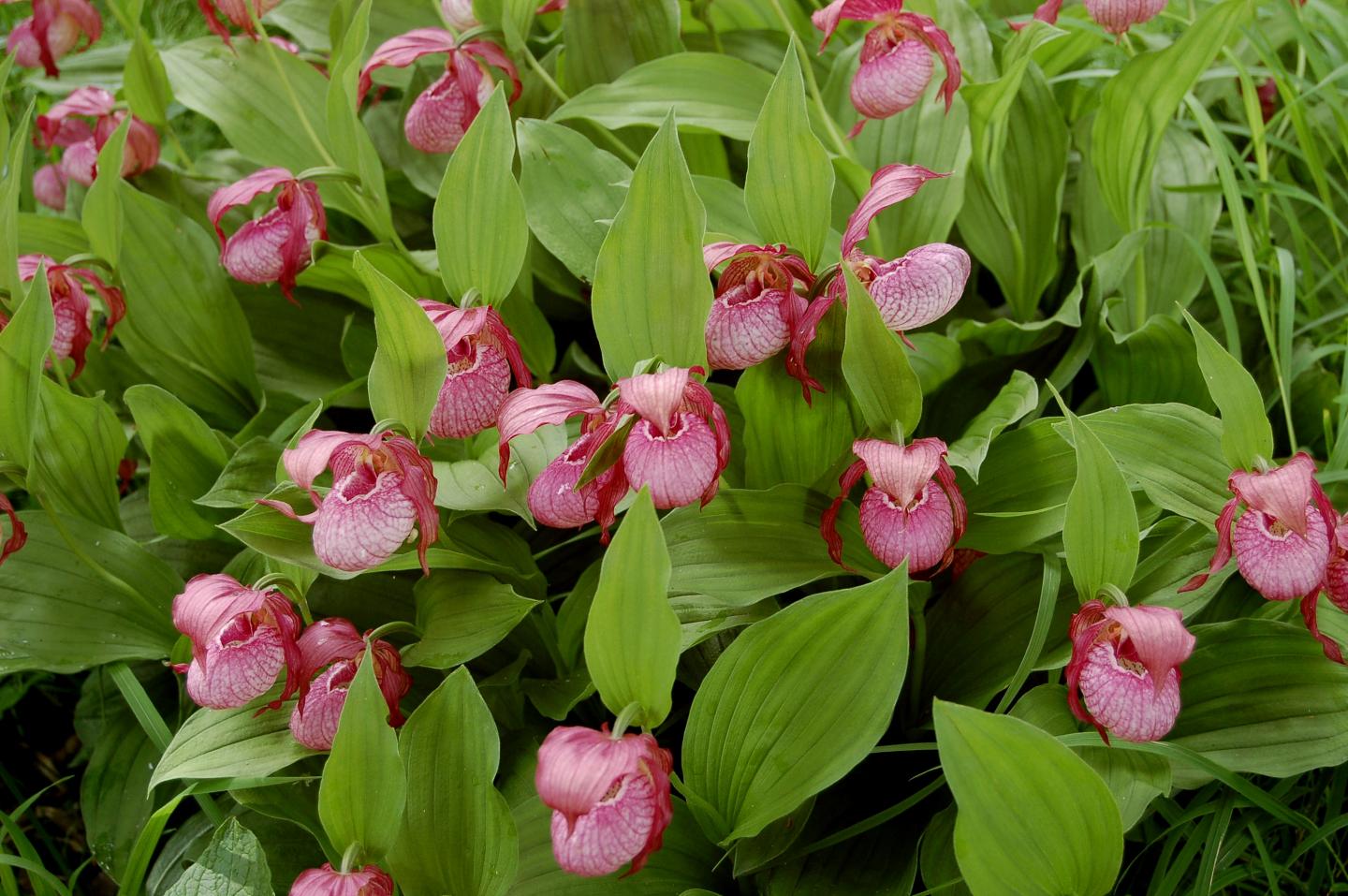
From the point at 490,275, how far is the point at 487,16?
48cm

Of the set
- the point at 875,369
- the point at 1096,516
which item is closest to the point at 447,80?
the point at 875,369

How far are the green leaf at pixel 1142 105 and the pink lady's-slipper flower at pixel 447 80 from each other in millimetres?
736

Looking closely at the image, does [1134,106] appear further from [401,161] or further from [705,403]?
[401,161]

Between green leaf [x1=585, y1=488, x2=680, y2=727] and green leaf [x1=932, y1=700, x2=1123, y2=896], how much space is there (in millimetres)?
206

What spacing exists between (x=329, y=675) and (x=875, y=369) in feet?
1.88

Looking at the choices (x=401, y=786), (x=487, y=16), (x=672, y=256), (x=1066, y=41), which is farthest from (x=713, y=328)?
(x=1066, y=41)

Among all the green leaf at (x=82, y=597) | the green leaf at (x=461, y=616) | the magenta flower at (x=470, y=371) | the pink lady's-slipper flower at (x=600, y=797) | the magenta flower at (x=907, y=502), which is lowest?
the green leaf at (x=82, y=597)

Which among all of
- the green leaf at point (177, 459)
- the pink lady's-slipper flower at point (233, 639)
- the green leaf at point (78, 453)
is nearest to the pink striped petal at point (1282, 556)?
the pink lady's-slipper flower at point (233, 639)

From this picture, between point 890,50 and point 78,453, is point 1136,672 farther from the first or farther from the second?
point 78,453

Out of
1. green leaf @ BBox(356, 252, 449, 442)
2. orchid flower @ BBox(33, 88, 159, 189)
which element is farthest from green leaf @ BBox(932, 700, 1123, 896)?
orchid flower @ BBox(33, 88, 159, 189)

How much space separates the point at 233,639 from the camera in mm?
1003

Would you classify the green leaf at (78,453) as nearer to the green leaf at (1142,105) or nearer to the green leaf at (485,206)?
the green leaf at (485,206)

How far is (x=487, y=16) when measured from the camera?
4.59ft

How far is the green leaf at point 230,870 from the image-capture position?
0.95m
